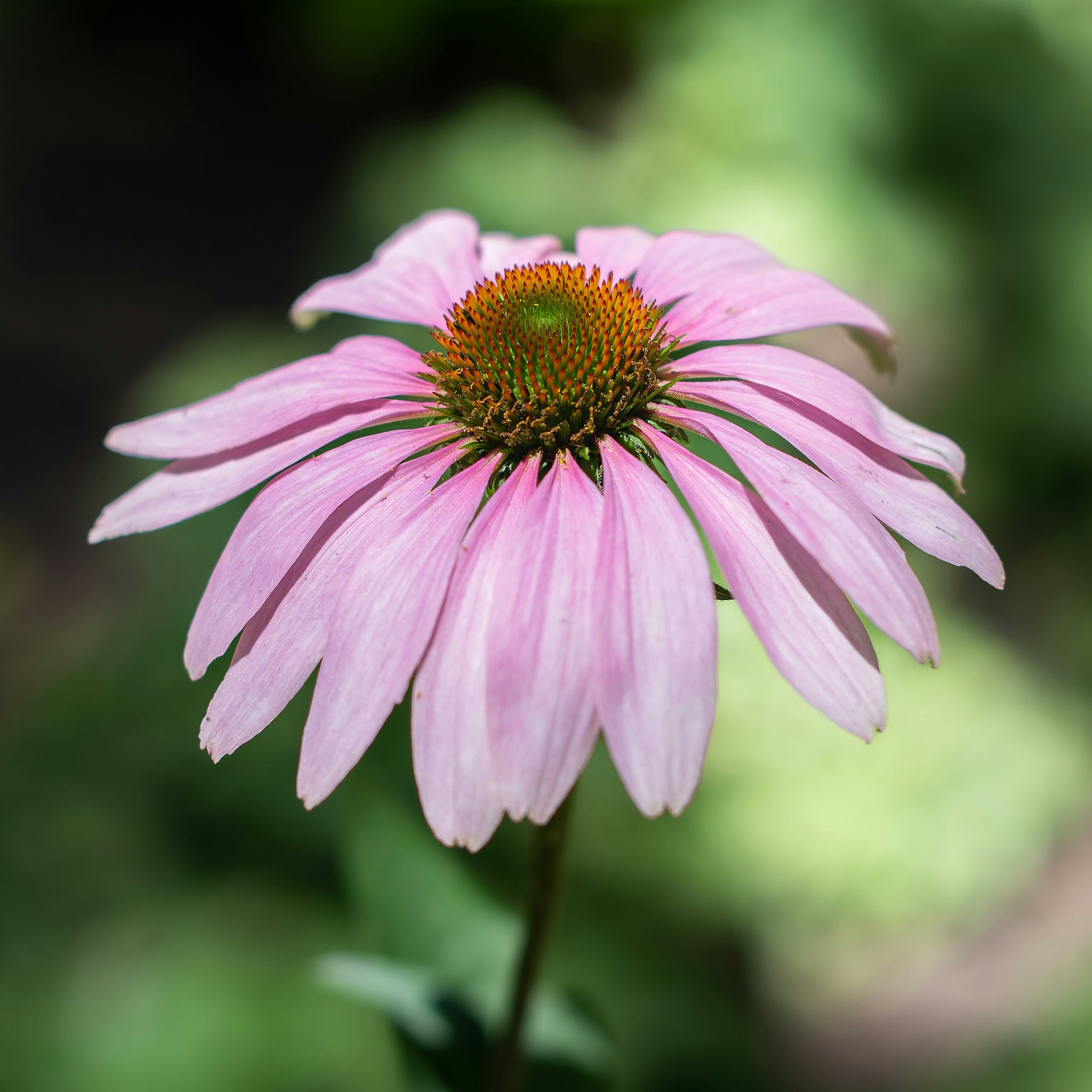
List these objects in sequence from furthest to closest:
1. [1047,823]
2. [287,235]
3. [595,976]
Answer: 1. [287,235]
2. [1047,823]
3. [595,976]

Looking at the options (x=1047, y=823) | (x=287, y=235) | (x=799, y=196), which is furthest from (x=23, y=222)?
(x=1047, y=823)

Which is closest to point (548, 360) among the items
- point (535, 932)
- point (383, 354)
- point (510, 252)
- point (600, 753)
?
point (383, 354)

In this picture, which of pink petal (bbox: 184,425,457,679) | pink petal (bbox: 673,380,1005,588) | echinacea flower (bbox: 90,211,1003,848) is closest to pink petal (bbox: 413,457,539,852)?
echinacea flower (bbox: 90,211,1003,848)

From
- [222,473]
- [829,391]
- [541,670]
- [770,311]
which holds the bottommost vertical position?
[541,670]

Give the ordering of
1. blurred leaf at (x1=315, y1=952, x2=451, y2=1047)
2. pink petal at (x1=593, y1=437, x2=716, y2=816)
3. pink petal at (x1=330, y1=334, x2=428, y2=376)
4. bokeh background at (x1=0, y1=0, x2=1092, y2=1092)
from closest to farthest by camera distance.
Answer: pink petal at (x1=593, y1=437, x2=716, y2=816) < pink petal at (x1=330, y1=334, x2=428, y2=376) < blurred leaf at (x1=315, y1=952, x2=451, y2=1047) < bokeh background at (x1=0, y1=0, x2=1092, y2=1092)

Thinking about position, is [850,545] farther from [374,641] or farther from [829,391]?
[374,641]

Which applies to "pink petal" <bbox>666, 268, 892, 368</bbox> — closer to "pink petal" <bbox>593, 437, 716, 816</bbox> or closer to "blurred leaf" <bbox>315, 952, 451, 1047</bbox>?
"pink petal" <bbox>593, 437, 716, 816</bbox>

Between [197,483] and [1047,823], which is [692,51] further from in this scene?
[197,483]
